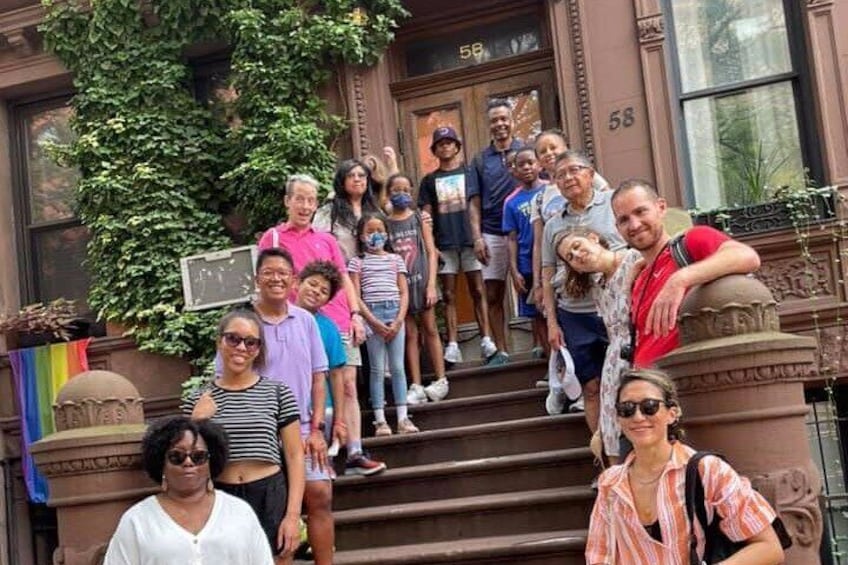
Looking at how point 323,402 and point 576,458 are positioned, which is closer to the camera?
point 323,402

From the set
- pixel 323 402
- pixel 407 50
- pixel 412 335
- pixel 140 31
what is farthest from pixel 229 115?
pixel 323 402

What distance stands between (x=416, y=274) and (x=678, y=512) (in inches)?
176

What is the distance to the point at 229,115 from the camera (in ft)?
32.6

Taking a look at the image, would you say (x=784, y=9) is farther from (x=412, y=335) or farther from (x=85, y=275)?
(x=85, y=275)

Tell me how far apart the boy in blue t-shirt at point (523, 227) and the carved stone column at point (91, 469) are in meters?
3.08

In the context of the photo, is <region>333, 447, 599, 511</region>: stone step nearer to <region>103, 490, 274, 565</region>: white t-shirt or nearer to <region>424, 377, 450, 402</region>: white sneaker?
<region>424, 377, 450, 402</region>: white sneaker

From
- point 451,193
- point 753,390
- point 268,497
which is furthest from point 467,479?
point 753,390

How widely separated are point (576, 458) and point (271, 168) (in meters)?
4.09

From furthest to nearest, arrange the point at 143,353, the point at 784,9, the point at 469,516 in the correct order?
the point at 143,353
the point at 784,9
the point at 469,516

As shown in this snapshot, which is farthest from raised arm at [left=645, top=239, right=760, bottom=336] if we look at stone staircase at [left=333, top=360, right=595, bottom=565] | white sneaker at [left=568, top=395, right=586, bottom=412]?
white sneaker at [left=568, top=395, right=586, bottom=412]

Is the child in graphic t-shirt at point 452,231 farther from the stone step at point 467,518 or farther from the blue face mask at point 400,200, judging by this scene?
the stone step at point 467,518

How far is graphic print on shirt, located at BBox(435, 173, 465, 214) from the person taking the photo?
8148mm

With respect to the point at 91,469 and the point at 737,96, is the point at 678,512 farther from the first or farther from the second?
the point at 737,96

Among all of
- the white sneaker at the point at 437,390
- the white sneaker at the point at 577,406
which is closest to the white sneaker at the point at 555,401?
the white sneaker at the point at 577,406
